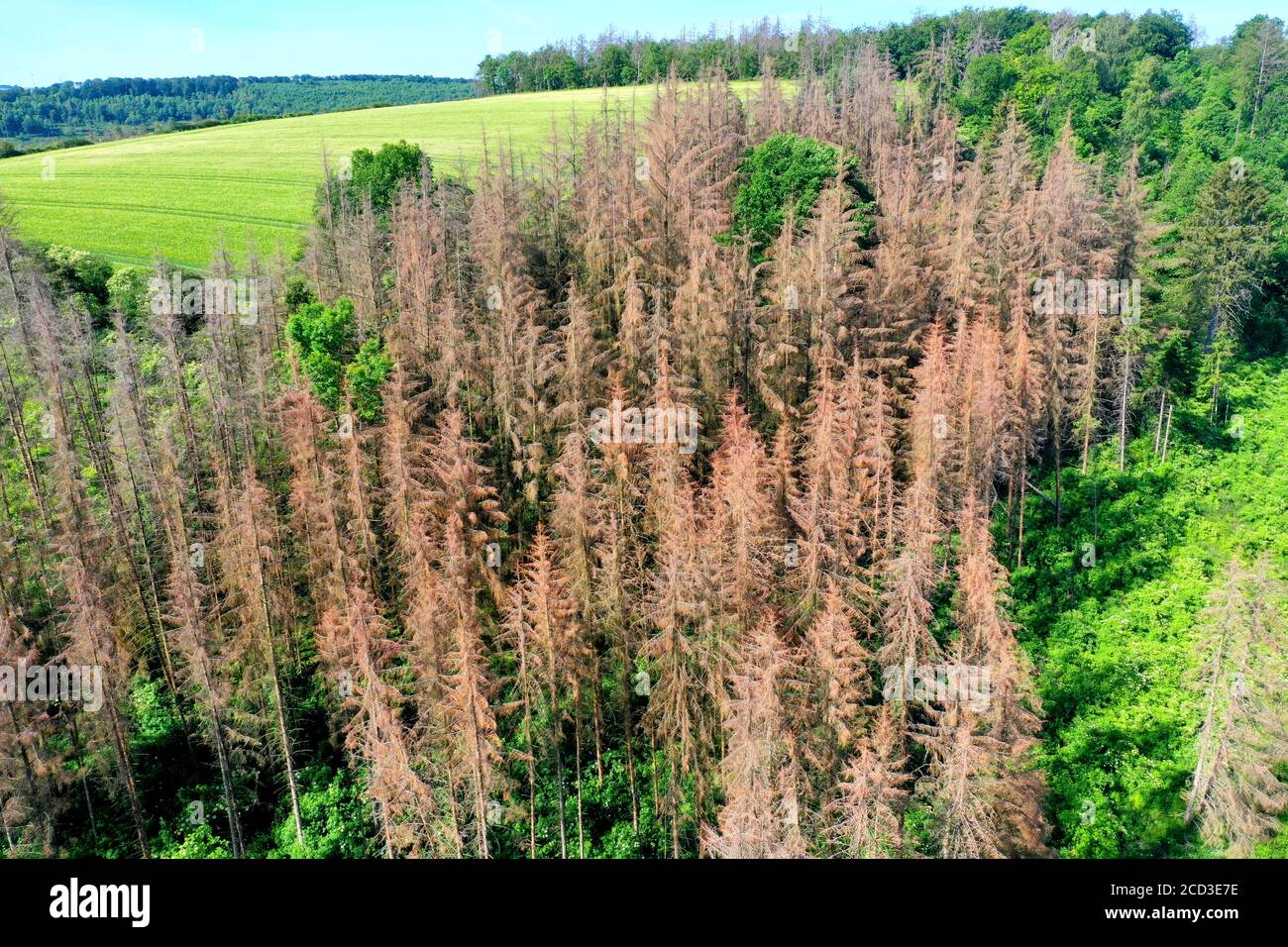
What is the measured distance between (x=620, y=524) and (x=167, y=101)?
445 feet

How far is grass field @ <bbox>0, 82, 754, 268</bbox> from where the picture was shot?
64938 mm

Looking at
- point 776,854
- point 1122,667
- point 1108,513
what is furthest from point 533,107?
point 776,854

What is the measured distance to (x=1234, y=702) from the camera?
24.9m

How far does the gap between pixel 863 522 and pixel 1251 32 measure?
109m

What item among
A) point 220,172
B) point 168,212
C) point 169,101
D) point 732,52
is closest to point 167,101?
point 169,101

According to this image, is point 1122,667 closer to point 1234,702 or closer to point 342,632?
point 1234,702

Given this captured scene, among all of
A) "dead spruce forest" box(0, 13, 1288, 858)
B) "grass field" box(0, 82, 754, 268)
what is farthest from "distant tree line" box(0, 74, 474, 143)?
"dead spruce forest" box(0, 13, 1288, 858)

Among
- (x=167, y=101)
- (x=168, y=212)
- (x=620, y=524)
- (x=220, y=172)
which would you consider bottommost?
(x=620, y=524)

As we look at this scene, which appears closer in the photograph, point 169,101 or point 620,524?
point 620,524

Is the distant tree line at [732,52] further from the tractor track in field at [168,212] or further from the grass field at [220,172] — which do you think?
the tractor track in field at [168,212]

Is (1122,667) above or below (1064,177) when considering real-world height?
below

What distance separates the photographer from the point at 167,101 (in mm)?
128375

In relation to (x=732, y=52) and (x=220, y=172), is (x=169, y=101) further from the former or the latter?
(x=732, y=52)

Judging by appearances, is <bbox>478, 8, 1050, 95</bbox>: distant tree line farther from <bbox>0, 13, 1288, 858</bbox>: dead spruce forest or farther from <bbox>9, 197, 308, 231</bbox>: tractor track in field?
<bbox>0, 13, 1288, 858</bbox>: dead spruce forest
